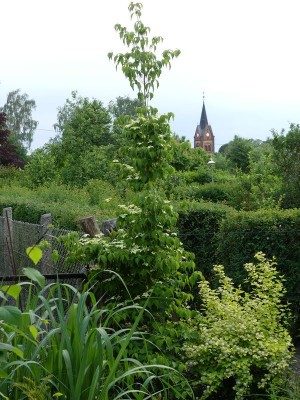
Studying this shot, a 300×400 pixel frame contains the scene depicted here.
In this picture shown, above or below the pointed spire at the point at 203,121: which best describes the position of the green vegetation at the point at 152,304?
below

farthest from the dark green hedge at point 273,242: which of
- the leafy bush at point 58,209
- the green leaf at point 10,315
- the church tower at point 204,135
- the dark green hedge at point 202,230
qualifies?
the church tower at point 204,135

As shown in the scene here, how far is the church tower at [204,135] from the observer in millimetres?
111562

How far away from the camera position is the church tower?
112 metres

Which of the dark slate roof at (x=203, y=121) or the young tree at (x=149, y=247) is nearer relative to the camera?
the young tree at (x=149, y=247)

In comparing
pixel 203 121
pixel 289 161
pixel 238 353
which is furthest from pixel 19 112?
pixel 203 121

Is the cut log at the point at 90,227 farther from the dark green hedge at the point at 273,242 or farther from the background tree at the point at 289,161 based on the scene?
the background tree at the point at 289,161

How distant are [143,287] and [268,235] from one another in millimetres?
3681

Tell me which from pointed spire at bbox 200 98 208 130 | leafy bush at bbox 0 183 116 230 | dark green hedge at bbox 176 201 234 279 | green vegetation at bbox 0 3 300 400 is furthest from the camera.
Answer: pointed spire at bbox 200 98 208 130

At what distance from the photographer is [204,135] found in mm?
113625

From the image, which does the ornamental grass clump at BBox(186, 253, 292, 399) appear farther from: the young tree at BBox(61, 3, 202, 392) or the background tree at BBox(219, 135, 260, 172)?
the background tree at BBox(219, 135, 260, 172)

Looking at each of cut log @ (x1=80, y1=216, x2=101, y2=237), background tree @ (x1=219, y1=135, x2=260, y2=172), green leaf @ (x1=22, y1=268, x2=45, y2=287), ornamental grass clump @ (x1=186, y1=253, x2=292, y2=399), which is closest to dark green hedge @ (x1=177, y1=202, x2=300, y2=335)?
ornamental grass clump @ (x1=186, y1=253, x2=292, y2=399)

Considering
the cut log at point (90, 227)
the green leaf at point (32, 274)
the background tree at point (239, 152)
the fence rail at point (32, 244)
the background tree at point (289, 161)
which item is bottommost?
the fence rail at point (32, 244)

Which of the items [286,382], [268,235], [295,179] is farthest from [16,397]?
[295,179]

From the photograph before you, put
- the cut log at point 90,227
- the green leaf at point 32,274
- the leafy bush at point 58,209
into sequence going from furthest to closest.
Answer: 1. the leafy bush at point 58,209
2. the cut log at point 90,227
3. the green leaf at point 32,274
